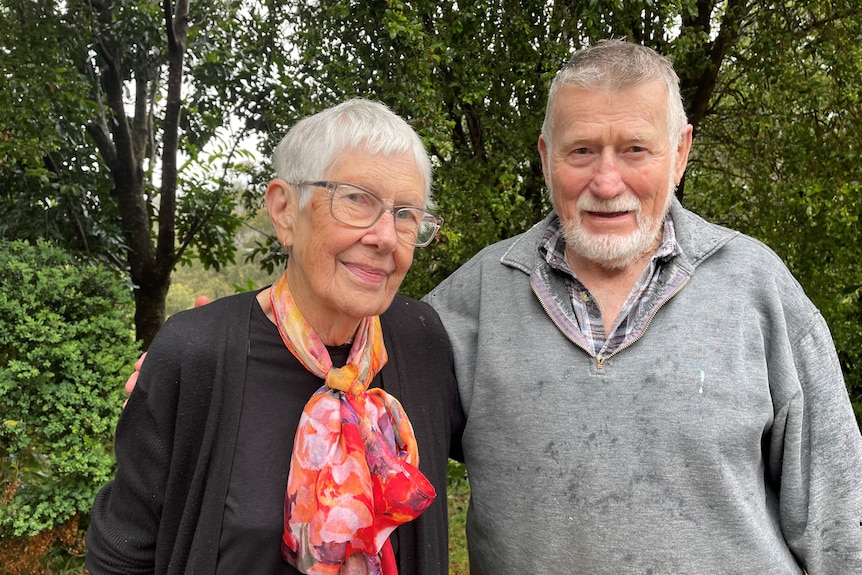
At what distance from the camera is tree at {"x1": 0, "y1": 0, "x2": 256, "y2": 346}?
4.01 metres

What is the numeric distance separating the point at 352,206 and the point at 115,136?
15.5 feet

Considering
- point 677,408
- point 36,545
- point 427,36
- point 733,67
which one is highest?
point 733,67

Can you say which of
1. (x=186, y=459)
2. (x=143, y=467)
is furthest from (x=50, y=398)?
(x=186, y=459)

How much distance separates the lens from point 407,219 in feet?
5.50

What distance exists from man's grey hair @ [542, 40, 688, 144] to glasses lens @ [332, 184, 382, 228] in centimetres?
78

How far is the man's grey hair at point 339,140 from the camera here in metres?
1.60

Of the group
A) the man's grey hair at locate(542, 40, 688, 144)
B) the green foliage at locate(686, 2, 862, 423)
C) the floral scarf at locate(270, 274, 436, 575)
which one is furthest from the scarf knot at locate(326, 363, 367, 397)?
the green foliage at locate(686, 2, 862, 423)

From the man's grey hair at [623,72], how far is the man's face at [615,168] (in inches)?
0.8

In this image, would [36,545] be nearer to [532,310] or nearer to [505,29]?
[532,310]

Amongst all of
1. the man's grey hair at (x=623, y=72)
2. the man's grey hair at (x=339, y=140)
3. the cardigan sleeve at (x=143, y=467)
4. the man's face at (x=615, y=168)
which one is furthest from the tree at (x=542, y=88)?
the cardigan sleeve at (x=143, y=467)

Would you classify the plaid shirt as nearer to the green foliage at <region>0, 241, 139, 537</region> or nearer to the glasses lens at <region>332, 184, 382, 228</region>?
the glasses lens at <region>332, 184, 382, 228</region>

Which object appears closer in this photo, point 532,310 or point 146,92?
point 532,310

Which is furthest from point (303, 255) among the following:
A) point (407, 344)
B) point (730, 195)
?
point (730, 195)

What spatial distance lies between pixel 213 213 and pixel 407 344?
183 inches
